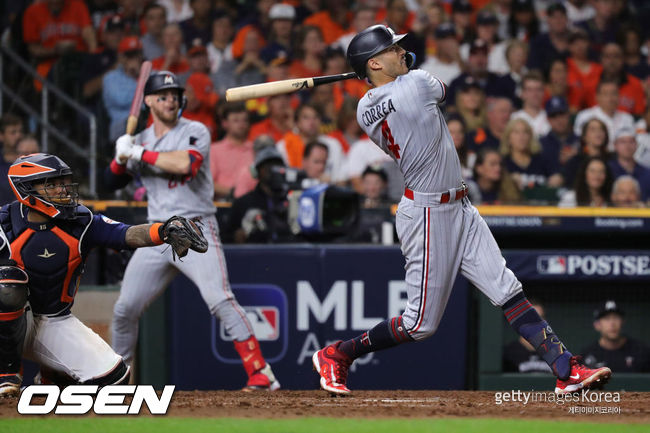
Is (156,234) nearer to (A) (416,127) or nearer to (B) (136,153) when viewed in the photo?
(B) (136,153)

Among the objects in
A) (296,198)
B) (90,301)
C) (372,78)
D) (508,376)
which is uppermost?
(372,78)

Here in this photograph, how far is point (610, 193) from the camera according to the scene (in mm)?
8055

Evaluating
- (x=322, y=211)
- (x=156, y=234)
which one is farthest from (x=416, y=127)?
(x=322, y=211)

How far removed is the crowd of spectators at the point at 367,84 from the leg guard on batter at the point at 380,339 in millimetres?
2617

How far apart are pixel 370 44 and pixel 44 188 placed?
170 cm

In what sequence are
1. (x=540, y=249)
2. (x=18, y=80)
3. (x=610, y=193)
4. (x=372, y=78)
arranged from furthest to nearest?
(x=18, y=80) < (x=610, y=193) < (x=540, y=249) < (x=372, y=78)

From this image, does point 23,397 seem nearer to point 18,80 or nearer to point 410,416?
point 410,416

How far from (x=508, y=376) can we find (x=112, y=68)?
4.81 m

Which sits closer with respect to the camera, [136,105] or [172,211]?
[172,211]

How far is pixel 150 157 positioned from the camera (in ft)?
19.6

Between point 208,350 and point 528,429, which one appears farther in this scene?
point 208,350

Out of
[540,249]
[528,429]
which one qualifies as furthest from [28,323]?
[540,249]

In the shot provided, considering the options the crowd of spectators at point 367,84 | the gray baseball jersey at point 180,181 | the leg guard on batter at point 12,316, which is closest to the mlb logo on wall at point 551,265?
the crowd of spectators at point 367,84

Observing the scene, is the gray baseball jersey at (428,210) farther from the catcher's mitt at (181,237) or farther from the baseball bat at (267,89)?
the catcher's mitt at (181,237)
